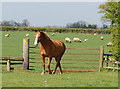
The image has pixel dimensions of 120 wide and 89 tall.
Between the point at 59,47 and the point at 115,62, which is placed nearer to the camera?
the point at 59,47

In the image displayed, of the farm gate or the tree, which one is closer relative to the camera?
the tree

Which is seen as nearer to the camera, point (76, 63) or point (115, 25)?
point (115, 25)

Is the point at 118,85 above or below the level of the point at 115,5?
below

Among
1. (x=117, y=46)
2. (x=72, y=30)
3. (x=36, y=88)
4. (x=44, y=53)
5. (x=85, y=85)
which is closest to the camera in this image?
(x=36, y=88)

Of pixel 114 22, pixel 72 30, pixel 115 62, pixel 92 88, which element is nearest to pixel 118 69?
pixel 115 62

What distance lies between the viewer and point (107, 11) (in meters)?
16.0

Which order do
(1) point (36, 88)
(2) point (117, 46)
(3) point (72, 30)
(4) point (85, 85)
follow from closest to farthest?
(1) point (36, 88) < (4) point (85, 85) < (2) point (117, 46) < (3) point (72, 30)

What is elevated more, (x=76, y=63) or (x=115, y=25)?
(x=115, y=25)

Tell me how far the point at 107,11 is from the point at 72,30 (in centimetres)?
6814

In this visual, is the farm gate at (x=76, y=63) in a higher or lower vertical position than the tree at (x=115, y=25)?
lower

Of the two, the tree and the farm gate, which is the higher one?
the tree

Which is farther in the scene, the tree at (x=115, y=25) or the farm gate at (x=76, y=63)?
the farm gate at (x=76, y=63)

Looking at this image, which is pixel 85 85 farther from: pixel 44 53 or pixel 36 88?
pixel 44 53

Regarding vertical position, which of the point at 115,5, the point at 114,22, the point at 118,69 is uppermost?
the point at 115,5
